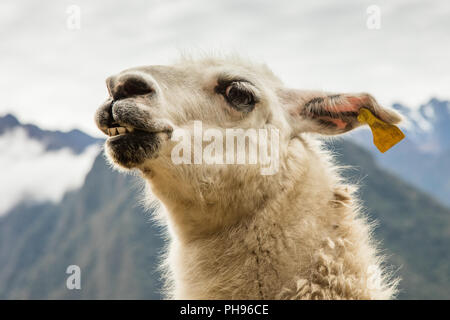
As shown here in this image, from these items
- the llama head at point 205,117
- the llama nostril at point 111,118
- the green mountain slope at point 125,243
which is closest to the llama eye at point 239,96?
the llama head at point 205,117

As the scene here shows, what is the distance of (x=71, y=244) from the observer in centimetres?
5597

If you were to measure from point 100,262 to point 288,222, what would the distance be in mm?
49043

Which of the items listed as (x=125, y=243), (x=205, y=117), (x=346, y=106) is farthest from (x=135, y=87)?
(x=125, y=243)

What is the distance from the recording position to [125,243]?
4775cm

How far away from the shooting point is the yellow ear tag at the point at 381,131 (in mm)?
3557

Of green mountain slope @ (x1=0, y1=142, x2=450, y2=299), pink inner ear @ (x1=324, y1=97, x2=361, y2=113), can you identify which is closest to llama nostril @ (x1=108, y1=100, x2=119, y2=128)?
pink inner ear @ (x1=324, y1=97, x2=361, y2=113)

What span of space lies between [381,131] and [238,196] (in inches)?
48.0

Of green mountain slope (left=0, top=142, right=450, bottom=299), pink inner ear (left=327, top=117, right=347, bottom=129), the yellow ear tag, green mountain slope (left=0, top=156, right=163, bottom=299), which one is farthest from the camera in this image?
green mountain slope (left=0, top=156, right=163, bottom=299)

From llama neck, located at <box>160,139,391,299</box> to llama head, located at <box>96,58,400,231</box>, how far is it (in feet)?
0.69

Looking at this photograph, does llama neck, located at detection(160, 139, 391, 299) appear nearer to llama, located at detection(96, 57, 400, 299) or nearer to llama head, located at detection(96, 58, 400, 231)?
llama, located at detection(96, 57, 400, 299)

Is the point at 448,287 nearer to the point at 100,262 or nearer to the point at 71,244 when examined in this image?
the point at 100,262

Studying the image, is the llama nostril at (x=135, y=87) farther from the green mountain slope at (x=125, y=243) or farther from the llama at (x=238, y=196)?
the green mountain slope at (x=125, y=243)

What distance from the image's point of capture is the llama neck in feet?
9.93

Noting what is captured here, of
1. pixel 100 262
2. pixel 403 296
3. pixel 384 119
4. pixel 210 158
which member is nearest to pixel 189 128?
pixel 210 158
